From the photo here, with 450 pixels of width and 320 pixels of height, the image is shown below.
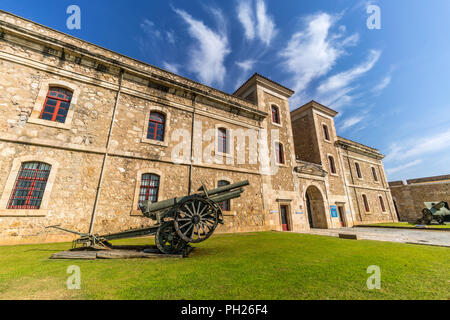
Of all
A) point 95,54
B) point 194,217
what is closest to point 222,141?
point 194,217

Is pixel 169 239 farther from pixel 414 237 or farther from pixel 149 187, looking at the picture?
pixel 414 237

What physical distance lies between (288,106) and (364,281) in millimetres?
Answer: 14067

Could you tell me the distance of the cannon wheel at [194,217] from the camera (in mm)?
4547

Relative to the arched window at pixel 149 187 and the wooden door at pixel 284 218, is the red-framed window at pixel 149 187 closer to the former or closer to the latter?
the arched window at pixel 149 187

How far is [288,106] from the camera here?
48.8 ft

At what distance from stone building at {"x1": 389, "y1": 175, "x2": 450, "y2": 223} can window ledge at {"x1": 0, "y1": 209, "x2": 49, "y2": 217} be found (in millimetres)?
31537

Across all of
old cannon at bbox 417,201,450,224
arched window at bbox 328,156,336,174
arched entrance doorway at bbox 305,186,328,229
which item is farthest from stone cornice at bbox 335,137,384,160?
old cannon at bbox 417,201,450,224

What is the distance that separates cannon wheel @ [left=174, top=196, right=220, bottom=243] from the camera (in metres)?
4.55

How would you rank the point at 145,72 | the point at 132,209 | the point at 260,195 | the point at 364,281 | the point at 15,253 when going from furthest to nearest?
the point at 260,195
the point at 145,72
the point at 132,209
the point at 15,253
the point at 364,281

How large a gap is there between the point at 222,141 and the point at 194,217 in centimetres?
697

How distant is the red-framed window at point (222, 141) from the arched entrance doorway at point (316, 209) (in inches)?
334
